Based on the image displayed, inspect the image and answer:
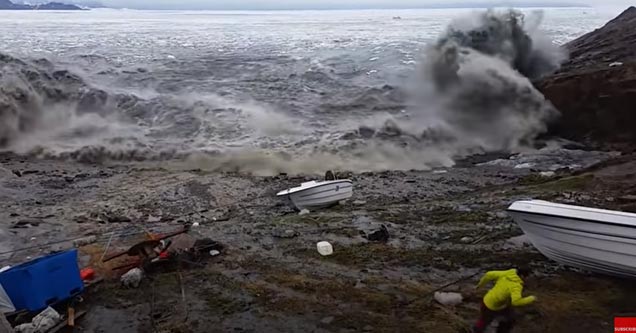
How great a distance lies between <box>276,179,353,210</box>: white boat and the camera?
10.7 metres

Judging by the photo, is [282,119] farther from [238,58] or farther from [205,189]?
[238,58]

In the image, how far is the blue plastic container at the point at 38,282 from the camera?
244 inches

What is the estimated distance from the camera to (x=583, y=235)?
650 centimetres

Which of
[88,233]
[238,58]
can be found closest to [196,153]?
[88,233]

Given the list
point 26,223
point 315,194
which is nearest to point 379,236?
point 315,194

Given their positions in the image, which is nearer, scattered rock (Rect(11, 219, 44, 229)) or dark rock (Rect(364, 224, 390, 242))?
dark rock (Rect(364, 224, 390, 242))

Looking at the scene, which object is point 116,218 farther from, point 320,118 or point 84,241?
point 320,118

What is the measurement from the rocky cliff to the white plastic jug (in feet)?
31.4

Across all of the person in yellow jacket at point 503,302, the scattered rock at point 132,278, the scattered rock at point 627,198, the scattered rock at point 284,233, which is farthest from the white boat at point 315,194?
the person in yellow jacket at point 503,302

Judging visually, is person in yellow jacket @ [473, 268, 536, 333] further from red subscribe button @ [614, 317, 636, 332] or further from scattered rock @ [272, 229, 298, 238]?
scattered rock @ [272, 229, 298, 238]

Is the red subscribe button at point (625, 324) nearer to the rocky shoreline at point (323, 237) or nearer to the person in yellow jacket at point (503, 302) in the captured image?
the rocky shoreline at point (323, 237)

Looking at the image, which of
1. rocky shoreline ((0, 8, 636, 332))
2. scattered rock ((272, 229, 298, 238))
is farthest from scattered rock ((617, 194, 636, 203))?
scattered rock ((272, 229, 298, 238))

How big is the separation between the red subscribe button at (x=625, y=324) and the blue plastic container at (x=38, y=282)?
6.00m

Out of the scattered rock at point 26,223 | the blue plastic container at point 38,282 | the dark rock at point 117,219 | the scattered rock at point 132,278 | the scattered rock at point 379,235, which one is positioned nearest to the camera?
the blue plastic container at point 38,282
